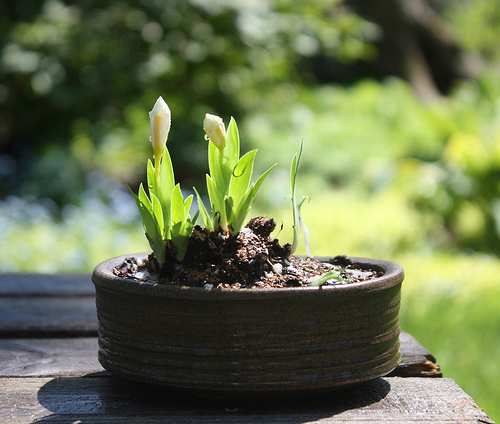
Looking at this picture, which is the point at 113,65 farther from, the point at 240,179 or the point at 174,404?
the point at 174,404

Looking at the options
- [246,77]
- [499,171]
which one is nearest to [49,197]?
[246,77]

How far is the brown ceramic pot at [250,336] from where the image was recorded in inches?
34.4

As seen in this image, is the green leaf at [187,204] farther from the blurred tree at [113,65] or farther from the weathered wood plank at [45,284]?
the blurred tree at [113,65]

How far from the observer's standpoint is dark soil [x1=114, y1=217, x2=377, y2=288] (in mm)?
961

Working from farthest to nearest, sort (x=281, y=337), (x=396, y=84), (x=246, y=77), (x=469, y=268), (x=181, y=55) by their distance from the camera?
(x=396, y=84), (x=246, y=77), (x=181, y=55), (x=469, y=268), (x=281, y=337)

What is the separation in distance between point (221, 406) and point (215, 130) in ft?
1.44

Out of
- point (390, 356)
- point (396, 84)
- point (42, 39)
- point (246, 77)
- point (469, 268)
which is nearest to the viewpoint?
point (390, 356)

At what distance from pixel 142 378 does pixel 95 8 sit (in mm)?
4516

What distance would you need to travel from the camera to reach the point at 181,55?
4.91 meters

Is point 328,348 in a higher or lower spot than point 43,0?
lower

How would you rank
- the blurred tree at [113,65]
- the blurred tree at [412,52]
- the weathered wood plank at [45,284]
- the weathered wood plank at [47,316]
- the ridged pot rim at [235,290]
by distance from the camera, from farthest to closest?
the blurred tree at [412,52]
the blurred tree at [113,65]
the weathered wood plank at [45,284]
the weathered wood plank at [47,316]
the ridged pot rim at [235,290]

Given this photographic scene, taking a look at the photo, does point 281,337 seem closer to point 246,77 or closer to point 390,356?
point 390,356

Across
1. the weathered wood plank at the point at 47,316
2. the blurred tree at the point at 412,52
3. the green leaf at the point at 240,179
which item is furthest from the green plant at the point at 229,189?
the blurred tree at the point at 412,52

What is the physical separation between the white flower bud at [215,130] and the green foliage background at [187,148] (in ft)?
8.11
